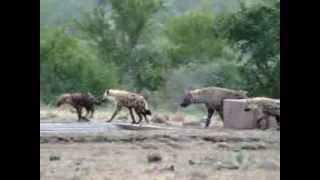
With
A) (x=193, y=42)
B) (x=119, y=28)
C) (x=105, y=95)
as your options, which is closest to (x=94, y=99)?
(x=105, y=95)

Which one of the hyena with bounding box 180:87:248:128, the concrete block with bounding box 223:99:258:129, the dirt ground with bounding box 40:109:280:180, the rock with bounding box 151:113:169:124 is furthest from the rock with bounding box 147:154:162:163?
the concrete block with bounding box 223:99:258:129

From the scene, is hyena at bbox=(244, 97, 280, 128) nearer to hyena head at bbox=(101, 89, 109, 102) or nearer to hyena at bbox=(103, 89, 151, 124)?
hyena at bbox=(103, 89, 151, 124)

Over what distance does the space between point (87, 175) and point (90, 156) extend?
0.45 feet

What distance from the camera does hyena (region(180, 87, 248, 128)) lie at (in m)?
2.58

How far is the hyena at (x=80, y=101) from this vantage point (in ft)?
8.56

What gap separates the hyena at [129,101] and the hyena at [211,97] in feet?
0.67

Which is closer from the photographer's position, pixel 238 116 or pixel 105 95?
pixel 105 95

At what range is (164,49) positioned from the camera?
2.75m

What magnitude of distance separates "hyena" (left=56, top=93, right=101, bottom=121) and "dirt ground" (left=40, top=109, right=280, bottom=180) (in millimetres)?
62

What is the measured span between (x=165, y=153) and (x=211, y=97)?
1.20 feet

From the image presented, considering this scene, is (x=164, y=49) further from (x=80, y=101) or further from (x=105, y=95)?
(x=80, y=101)

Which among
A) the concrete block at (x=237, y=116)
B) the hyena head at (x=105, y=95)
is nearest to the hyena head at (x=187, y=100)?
the concrete block at (x=237, y=116)
